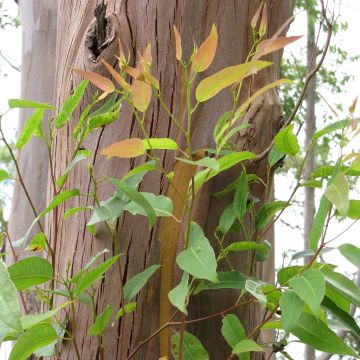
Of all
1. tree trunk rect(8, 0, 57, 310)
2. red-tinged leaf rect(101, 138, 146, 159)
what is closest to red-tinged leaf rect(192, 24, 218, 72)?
red-tinged leaf rect(101, 138, 146, 159)

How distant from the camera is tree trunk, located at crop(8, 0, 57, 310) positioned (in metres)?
2.67

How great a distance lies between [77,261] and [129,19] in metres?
0.42

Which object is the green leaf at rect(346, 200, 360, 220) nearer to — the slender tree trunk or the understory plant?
the understory plant

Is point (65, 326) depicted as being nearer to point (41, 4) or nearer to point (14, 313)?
point (14, 313)

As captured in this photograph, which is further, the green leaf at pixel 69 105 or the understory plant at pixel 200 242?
the green leaf at pixel 69 105

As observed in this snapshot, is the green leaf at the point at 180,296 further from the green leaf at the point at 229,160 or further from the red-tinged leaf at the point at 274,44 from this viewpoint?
the red-tinged leaf at the point at 274,44

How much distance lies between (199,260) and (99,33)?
0.53 m

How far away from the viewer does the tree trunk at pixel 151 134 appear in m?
0.94

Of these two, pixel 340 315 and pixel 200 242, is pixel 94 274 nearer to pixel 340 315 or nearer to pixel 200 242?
pixel 200 242

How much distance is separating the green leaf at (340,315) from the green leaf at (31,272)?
1.19 feet

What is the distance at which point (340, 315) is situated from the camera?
80 centimetres

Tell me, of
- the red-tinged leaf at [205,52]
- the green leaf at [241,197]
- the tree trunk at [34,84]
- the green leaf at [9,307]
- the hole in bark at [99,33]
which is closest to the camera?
the green leaf at [9,307]

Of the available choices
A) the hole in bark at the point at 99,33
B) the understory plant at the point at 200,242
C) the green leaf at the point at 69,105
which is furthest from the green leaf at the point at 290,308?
the hole in bark at the point at 99,33

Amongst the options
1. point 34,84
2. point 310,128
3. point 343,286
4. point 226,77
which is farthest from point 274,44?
point 310,128
